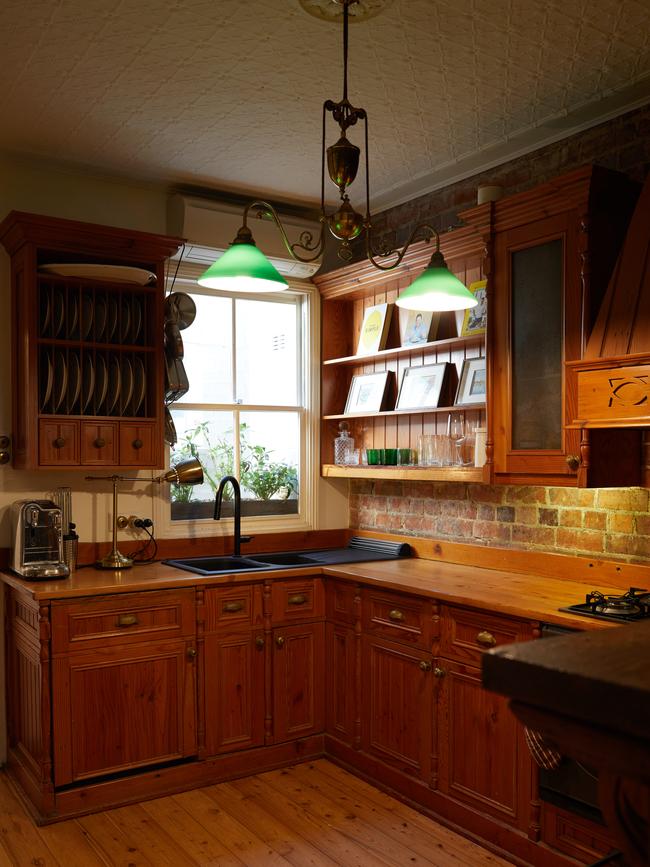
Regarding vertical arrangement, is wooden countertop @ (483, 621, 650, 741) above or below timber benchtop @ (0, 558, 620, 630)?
above

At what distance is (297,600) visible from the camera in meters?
3.92

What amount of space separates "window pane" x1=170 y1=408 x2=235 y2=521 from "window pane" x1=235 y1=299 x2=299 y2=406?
0.23 metres

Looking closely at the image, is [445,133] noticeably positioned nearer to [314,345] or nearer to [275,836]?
[314,345]

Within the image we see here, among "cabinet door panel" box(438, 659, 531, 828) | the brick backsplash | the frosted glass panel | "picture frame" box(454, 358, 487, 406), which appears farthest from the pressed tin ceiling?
"cabinet door panel" box(438, 659, 531, 828)

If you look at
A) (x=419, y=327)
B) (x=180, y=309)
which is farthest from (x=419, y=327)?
(x=180, y=309)

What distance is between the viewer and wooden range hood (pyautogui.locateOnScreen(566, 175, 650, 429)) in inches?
109

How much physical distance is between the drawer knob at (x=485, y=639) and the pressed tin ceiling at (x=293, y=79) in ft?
6.98

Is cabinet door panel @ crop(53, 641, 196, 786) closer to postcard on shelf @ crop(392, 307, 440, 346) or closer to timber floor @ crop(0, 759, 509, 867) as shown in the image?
timber floor @ crop(0, 759, 509, 867)

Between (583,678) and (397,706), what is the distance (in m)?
2.94

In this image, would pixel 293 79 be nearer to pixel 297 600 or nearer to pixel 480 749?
pixel 297 600

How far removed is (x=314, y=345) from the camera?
480 cm

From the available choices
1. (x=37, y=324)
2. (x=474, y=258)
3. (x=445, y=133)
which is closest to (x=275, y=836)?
(x=37, y=324)

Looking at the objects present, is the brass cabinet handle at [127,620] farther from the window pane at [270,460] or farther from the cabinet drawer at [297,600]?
the window pane at [270,460]

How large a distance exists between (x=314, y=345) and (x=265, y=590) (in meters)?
1.62
